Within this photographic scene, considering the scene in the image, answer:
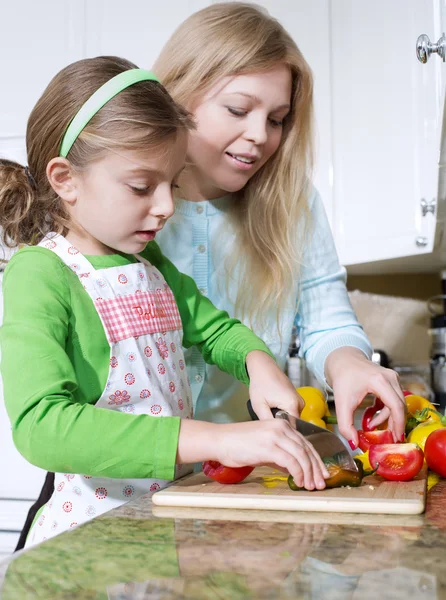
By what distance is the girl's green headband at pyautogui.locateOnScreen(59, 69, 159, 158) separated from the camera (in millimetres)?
1021

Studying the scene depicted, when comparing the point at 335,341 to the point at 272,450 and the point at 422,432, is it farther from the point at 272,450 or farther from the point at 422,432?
the point at 272,450

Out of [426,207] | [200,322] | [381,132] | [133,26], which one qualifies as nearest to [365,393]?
[200,322]

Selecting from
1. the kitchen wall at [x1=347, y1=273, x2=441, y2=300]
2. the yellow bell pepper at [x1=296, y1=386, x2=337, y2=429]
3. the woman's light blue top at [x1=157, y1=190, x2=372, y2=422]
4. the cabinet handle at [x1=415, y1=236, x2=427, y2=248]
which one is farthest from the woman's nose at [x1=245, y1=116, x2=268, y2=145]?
the kitchen wall at [x1=347, y1=273, x2=441, y2=300]

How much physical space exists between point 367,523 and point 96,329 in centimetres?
42

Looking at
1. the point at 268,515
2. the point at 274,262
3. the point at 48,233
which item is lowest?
the point at 268,515

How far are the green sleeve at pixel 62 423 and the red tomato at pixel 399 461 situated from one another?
0.85 feet

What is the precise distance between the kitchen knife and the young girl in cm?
5

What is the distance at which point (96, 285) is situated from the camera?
104cm

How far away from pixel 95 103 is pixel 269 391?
439 millimetres

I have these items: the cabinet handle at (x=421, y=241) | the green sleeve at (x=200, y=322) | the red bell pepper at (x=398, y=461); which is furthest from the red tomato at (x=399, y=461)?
the cabinet handle at (x=421, y=241)

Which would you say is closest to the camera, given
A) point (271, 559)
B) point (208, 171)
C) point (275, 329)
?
point (271, 559)

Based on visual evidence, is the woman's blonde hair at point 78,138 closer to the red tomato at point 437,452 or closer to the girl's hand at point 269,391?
the girl's hand at point 269,391

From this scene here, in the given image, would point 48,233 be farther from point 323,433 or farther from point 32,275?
point 323,433

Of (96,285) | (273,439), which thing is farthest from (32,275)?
(273,439)
